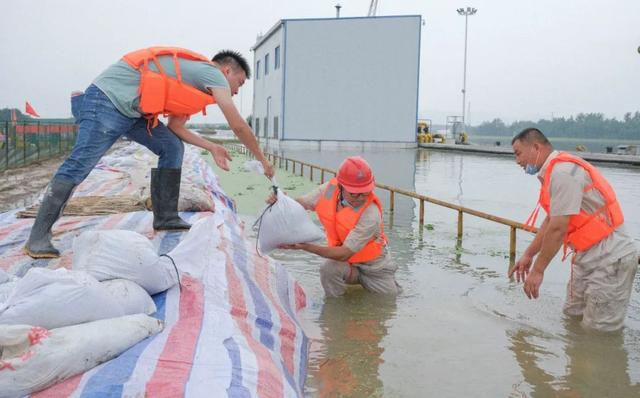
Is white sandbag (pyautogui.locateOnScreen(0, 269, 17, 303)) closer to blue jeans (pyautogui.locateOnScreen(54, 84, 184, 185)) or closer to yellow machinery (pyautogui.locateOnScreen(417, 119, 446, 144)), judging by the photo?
blue jeans (pyautogui.locateOnScreen(54, 84, 184, 185))

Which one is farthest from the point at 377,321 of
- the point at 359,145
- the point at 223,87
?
the point at 359,145

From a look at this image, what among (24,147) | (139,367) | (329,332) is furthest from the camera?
(24,147)

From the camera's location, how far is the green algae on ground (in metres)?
11.4

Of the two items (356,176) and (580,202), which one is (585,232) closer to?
(580,202)

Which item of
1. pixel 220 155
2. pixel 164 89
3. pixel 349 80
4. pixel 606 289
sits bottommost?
pixel 606 289

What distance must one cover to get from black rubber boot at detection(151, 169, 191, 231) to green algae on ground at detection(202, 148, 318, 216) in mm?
5479

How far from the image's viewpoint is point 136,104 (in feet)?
13.1

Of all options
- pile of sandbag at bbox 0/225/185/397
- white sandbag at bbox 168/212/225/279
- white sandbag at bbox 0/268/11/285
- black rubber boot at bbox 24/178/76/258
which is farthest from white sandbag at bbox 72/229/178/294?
black rubber boot at bbox 24/178/76/258

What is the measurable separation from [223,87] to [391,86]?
30.9m

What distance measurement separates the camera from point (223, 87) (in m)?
4.05

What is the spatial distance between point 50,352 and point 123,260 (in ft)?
2.67

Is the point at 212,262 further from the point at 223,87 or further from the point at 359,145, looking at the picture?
the point at 359,145

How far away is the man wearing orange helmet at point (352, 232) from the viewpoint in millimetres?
4551

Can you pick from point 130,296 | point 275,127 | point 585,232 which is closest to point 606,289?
point 585,232
